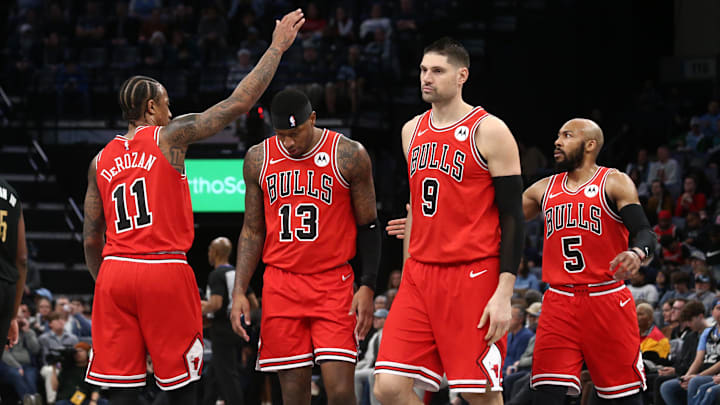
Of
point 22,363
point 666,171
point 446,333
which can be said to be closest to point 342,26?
point 666,171

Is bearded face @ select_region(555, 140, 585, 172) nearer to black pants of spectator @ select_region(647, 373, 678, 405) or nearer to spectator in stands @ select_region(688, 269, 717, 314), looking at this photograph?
black pants of spectator @ select_region(647, 373, 678, 405)

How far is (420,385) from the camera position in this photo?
215 inches

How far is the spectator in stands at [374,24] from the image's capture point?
17.8 metres

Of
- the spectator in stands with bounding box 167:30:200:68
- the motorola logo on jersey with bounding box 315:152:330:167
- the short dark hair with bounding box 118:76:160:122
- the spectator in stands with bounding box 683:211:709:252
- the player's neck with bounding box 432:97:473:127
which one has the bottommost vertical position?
the spectator in stands with bounding box 683:211:709:252

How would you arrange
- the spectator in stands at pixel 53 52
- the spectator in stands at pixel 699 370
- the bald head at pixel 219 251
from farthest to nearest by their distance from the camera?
the spectator in stands at pixel 53 52
the bald head at pixel 219 251
the spectator in stands at pixel 699 370

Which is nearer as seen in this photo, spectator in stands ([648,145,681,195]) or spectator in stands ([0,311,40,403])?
spectator in stands ([0,311,40,403])

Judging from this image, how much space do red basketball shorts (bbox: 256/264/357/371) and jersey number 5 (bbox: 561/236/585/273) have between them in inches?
60.1

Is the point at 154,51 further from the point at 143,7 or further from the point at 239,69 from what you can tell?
the point at 239,69

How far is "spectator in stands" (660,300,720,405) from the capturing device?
9.70 meters

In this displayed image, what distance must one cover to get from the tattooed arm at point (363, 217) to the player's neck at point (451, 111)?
0.92m

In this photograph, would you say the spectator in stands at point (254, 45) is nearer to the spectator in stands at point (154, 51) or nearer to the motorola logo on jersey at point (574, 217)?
the spectator in stands at point (154, 51)

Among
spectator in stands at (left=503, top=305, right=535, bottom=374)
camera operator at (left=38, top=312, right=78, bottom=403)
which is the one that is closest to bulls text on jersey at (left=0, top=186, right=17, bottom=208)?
spectator in stands at (left=503, top=305, right=535, bottom=374)

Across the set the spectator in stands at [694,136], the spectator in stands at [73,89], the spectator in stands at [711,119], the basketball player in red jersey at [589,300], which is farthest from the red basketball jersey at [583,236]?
the spectator in stands at [73,89]

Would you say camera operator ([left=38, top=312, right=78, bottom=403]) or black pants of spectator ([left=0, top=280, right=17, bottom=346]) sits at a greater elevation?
black pants of spectator ([left=0, top=280, right=17, bottom=346])
